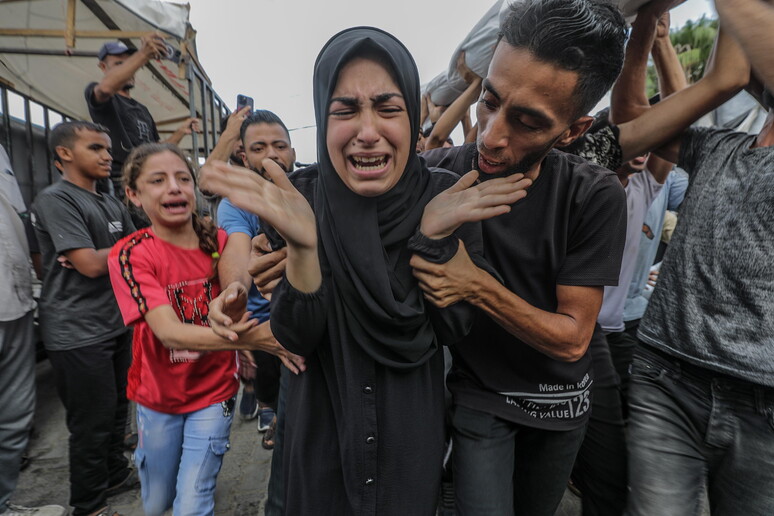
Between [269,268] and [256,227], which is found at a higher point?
[256,227]

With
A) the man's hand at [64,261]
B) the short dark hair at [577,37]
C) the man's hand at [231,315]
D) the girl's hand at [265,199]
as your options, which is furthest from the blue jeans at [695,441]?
the man's hand at [64,261]

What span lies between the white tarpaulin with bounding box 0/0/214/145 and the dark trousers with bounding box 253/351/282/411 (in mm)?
3639

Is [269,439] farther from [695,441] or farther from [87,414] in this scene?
[695,441]

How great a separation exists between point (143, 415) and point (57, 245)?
117 cm

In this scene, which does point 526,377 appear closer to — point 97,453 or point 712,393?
point 712,393

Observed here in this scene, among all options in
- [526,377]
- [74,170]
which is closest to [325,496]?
[526,377]

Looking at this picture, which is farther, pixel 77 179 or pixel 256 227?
pixel 77 179

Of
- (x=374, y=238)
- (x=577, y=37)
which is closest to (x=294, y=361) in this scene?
(x=374, y=238)

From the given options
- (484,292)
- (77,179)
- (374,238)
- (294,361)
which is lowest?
(294,361)

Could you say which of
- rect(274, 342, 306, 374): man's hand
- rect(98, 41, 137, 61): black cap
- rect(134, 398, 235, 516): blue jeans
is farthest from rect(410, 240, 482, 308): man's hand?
rect(98, 41, 137, 61): black cap

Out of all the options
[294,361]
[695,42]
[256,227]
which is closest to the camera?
[294,361]

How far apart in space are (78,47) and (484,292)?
23.5 ft

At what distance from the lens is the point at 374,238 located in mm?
1047

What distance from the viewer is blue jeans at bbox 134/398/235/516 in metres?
1.67
